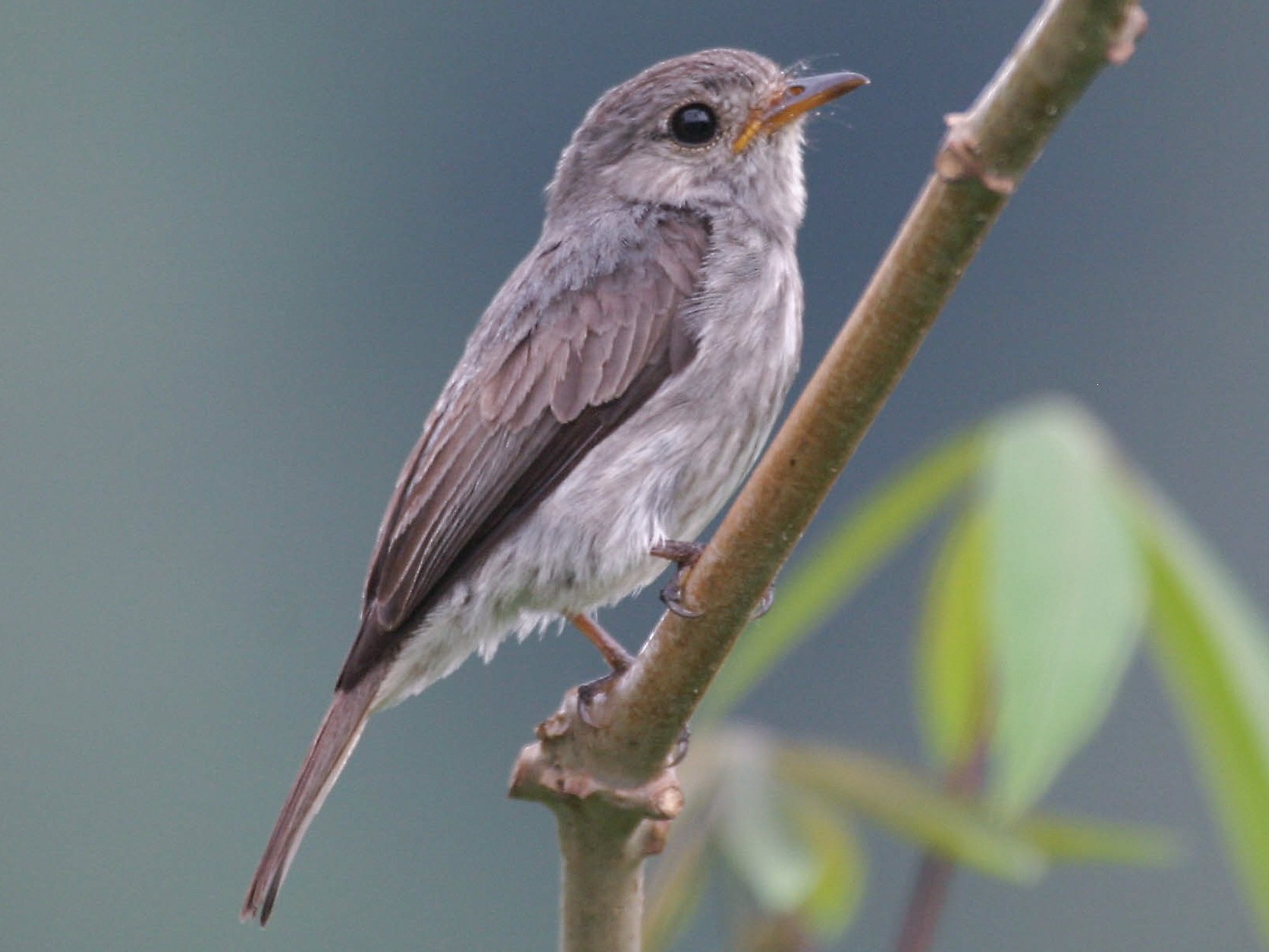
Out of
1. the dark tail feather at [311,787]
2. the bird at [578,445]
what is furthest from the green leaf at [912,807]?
the dark tail feather at [311,787]

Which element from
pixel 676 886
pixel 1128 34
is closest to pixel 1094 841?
pixel 676 886

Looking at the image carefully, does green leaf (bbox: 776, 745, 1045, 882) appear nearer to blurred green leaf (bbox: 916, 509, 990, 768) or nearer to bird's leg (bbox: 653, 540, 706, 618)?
blurred green leaf (bbox: 916, 509, 990, 768)

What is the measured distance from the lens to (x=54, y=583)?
14.8 m

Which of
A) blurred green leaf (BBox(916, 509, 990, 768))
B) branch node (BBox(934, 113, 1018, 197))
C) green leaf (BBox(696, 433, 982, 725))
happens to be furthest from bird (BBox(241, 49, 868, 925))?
branch node (BBox(934, 113, 1018, 197))

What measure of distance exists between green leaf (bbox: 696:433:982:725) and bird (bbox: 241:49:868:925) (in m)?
0.45

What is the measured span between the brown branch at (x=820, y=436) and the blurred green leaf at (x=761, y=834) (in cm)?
17

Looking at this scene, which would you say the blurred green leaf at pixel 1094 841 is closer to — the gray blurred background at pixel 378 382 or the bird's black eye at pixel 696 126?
the bird's black eye at pixel 696 126

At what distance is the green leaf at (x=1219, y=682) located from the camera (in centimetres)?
256

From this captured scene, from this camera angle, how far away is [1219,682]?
2.60 metres

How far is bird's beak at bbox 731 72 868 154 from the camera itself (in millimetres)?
4152

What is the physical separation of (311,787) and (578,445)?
2.78ft

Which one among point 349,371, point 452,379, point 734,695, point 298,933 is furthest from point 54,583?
point 734,695

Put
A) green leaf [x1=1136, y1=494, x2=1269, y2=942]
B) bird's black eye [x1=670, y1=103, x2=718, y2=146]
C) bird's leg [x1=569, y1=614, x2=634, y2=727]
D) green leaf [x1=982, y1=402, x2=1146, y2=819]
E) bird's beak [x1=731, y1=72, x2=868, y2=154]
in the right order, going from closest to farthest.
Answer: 1. green leaf [x1=982, y1=402, x2=1146, y2=819]
2. green leaf [x1=1136, y1=494, x2=1269, y2=942]
3. bird's leg [x1=569, y1=614, x2=634, y2=727]
4. bird's beak [x1=731, y1=72, x2=868, y2=154]
5. bird's black eye [x1=670, y1=103, x2=718, y2=146]

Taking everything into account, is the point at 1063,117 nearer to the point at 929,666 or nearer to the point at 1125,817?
the point at 929,666
